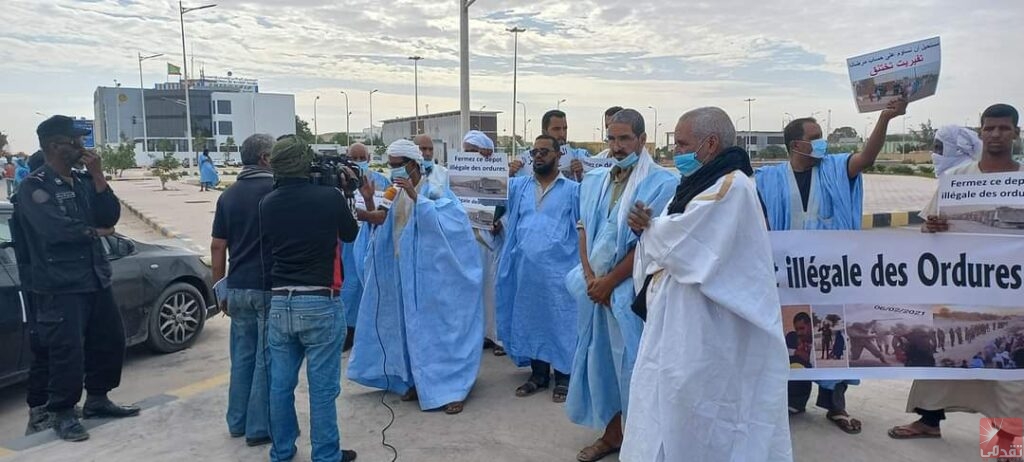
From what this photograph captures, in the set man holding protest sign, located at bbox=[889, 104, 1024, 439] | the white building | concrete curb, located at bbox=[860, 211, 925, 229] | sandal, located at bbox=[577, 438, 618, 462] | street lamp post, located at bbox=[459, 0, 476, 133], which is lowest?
sandal, located at bbox=[577, 438, 618, 462]

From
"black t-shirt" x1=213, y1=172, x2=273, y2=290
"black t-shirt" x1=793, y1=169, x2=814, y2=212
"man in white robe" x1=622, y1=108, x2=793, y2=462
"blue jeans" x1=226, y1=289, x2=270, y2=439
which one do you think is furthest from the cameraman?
"black t-shirt" x1=793, y1=169, x2=814, y2=212

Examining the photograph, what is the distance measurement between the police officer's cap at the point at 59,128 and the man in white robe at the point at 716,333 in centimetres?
367

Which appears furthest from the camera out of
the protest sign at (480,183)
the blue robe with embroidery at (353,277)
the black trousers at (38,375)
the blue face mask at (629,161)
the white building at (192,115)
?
the white building at (192,115)

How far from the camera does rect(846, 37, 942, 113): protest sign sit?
11.3ft

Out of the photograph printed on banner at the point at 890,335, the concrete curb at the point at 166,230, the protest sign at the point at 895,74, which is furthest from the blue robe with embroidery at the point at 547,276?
the concrete curb at the point at 166,230

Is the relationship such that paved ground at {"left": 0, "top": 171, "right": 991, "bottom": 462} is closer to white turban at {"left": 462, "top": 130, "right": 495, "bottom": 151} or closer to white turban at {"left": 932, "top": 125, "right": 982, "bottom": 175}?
white turban at {"left": 932, "top": 125, "right": 982, "bottom": 175}

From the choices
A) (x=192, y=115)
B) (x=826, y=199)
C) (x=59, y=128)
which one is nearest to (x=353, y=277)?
(x=59, y=128)

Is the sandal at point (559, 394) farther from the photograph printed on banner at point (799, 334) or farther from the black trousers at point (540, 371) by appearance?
the photograph printed on banner at point (799, 334)

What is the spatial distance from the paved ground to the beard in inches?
62.5

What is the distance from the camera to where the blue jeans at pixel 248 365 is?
4.00 metres

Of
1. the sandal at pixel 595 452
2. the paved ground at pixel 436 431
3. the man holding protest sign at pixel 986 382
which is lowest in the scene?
the paved ground at pixel 436 431

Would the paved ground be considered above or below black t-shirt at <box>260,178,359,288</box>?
below

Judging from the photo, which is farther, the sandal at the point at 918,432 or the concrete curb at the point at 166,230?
the concrete curb at the point at 166,230

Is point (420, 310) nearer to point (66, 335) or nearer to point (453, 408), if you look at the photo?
point (453, 408)
